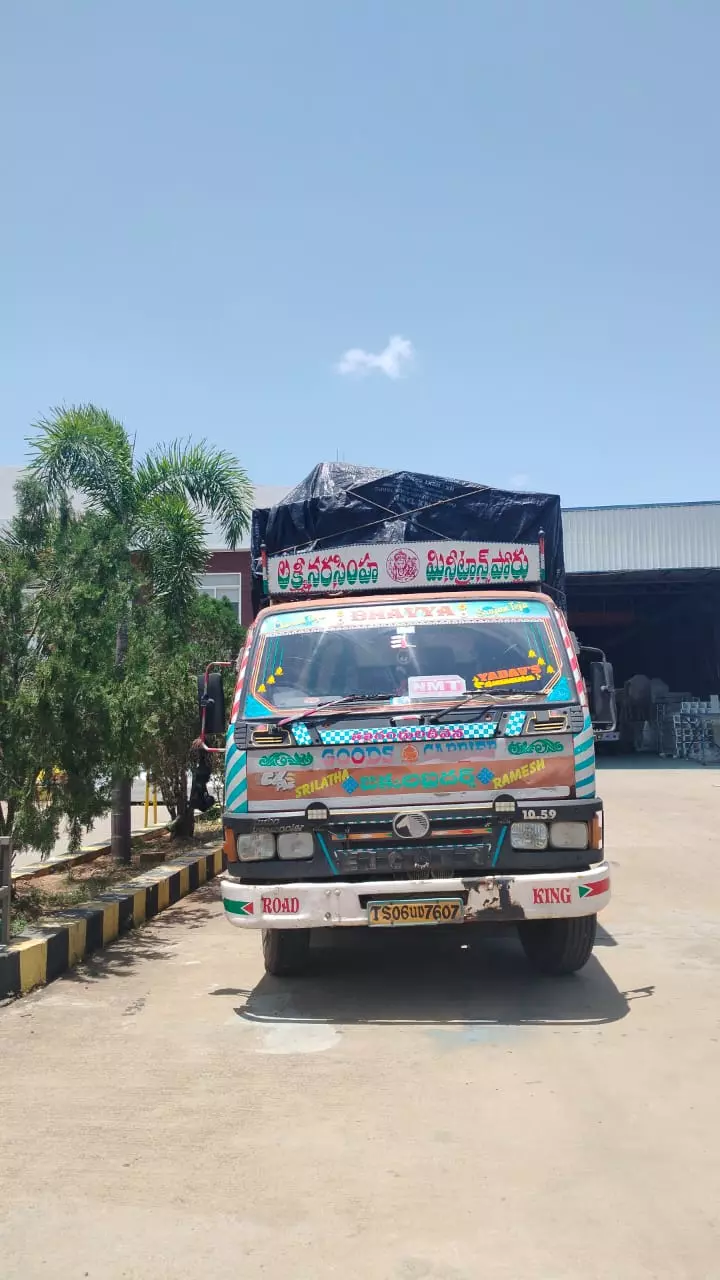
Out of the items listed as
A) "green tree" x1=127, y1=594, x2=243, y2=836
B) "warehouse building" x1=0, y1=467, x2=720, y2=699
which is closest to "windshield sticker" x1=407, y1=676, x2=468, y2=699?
"green tree" x1=127, y1=594, x2=243, y2=836

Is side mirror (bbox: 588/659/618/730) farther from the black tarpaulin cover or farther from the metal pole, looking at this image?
the metal pole

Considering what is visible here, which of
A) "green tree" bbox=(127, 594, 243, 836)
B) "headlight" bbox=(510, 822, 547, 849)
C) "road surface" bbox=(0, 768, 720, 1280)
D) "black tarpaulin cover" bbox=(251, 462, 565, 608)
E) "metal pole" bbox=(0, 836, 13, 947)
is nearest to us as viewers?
"road surface" bbox=(0, 768, 720, 1280)

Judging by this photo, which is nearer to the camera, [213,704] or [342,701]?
[342,701]

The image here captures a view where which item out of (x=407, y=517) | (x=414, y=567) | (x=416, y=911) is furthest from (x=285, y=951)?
(x=407, y=517)

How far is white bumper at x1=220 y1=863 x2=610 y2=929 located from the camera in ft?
16.6

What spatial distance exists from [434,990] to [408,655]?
74.0 inches

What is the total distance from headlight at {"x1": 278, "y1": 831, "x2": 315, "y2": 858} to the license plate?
416 mm

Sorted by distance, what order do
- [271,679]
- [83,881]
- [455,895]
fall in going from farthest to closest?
[83,881] < [271,679] < [455,895]

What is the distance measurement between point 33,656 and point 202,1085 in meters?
3.63

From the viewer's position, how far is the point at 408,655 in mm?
5699

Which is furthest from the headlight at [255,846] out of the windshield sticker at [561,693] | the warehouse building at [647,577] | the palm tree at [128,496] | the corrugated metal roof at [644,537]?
the corrugated metal roof at [644,537]

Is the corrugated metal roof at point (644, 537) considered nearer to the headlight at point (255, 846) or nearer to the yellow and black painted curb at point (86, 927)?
the yellow and black painted curb at point (86, 927)

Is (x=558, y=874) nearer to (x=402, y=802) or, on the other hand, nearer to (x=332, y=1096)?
(x=402, y=802)

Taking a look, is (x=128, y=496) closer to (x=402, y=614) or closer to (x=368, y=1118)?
(x=402, y=614)
